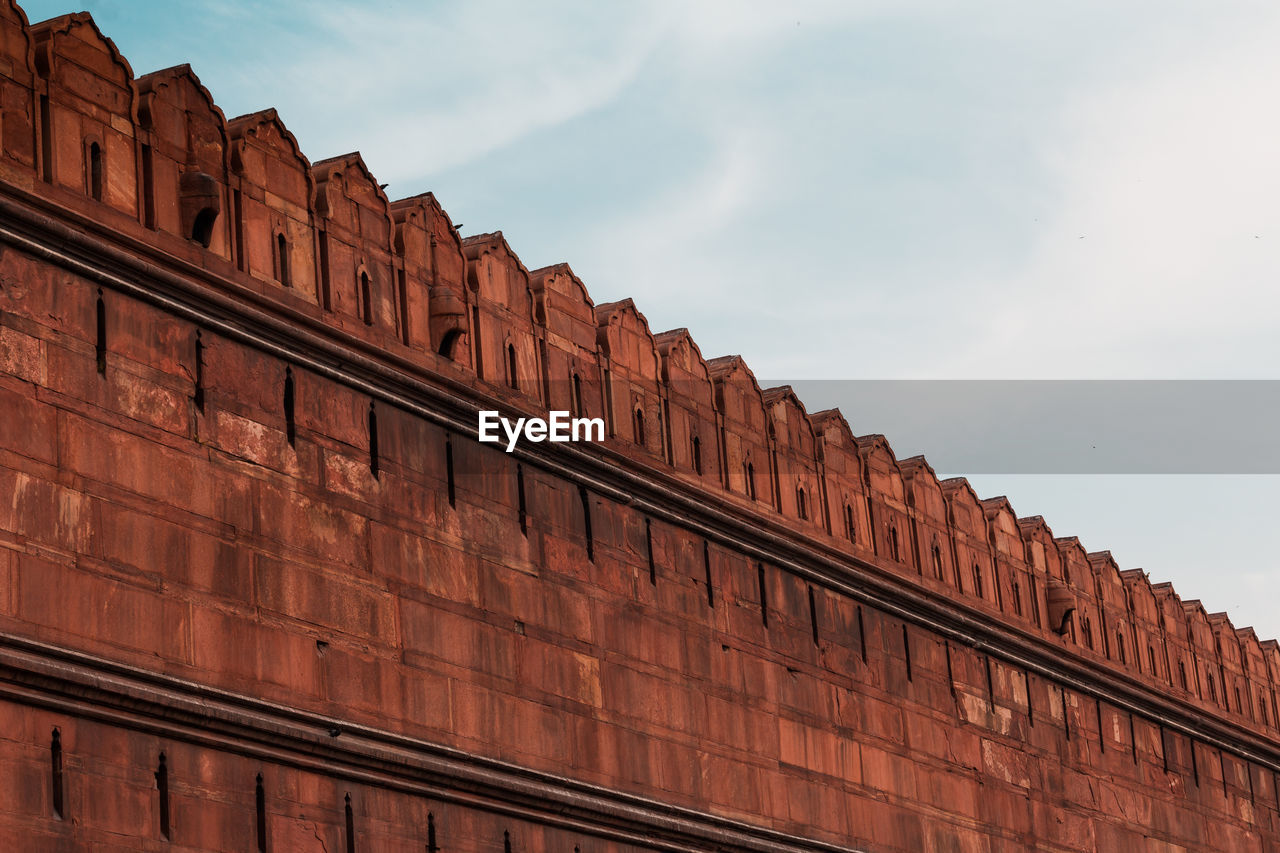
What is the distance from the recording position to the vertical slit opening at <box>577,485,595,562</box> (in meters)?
16.8

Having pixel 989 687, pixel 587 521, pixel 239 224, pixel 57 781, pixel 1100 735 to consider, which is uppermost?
pixel 239 224

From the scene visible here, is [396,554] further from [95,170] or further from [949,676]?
[949,676]

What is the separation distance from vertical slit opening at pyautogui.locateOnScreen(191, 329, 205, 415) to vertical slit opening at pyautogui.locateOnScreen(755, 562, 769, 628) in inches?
255

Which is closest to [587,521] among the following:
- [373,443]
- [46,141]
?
[373,443]

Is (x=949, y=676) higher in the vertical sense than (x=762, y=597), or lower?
lower

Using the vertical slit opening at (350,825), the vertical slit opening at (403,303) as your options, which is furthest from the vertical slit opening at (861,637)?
the vertical slit opening at (350,825)

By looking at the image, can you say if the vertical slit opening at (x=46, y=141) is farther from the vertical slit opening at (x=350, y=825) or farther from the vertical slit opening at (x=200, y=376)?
the vertical slit opening at (x=350, y=825)

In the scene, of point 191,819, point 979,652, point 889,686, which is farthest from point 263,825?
point 979,652

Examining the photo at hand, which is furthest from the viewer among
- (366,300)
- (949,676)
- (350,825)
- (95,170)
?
(949,676)

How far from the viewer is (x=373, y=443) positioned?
48.7 ft

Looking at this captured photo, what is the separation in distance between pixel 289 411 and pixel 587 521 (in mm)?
3266

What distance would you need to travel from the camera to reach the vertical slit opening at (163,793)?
40.9ft

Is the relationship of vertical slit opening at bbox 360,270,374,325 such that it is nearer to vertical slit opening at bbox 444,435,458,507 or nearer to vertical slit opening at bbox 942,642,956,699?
vertical slit opening at bbox 444,435,458,507

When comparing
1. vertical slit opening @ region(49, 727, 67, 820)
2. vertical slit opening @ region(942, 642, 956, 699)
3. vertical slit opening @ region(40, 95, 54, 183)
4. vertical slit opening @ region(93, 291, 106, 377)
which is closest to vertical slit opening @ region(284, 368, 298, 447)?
vertical slit opening @ region(93, 291, 106, 377)
